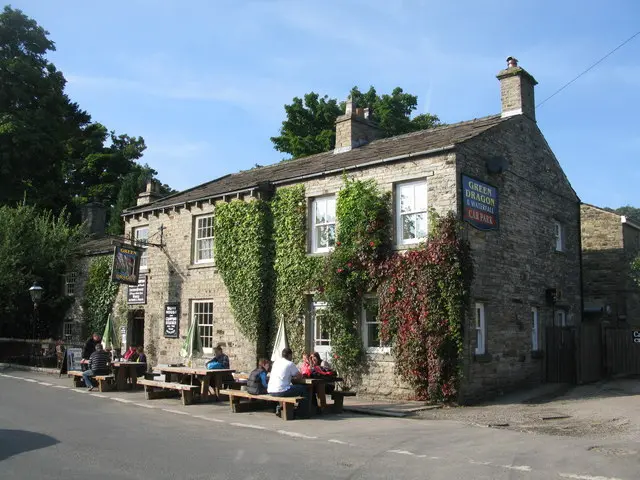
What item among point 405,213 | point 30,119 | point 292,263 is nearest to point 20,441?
point 292,263

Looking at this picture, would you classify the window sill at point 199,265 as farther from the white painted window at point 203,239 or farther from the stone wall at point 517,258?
the stone wall at point 517,258

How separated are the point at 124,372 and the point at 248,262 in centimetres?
Result: 491

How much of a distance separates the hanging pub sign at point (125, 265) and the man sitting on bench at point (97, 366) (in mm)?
4061

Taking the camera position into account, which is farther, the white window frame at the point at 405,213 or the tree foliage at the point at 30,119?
the tree foliage at the point at 30,119

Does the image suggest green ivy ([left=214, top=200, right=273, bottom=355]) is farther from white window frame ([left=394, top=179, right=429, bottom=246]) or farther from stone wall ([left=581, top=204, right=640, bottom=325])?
stone wall ([left=581, top=204, right=640, bottom=325])

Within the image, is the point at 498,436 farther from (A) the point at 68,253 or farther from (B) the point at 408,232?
(A) the point at 68,253

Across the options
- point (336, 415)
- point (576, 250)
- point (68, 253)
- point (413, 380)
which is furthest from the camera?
point (68, 253)

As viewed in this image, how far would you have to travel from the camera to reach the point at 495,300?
1695cm

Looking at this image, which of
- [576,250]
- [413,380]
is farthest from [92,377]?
[576,250]

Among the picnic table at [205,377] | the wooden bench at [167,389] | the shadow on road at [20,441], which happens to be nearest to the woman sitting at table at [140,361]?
the wooden bench at [167,389]

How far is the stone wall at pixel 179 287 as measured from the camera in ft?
67.5

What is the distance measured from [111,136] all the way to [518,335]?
150 feet

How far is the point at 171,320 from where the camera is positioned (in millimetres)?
22328

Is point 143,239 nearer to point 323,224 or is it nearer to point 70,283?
point 70,283
